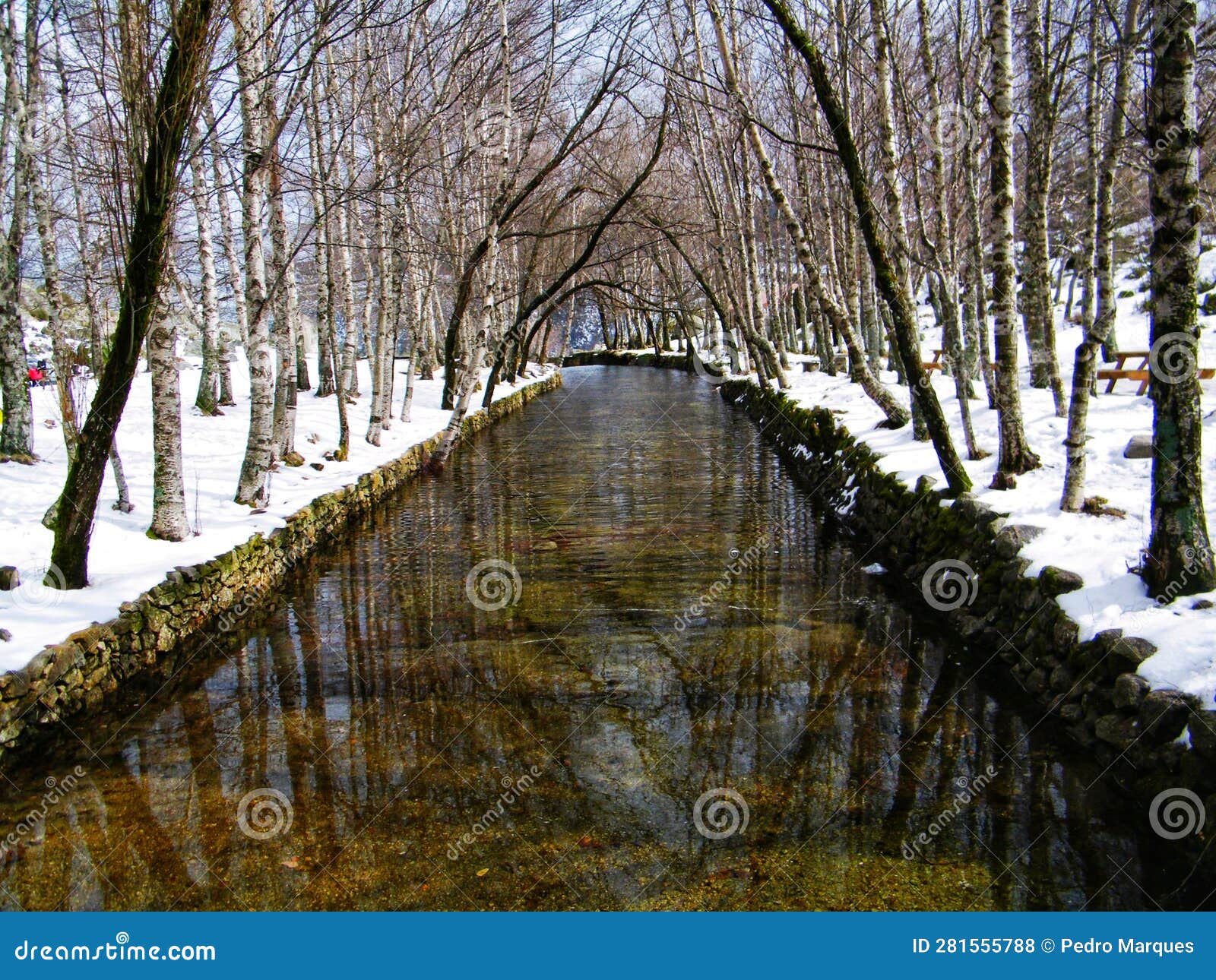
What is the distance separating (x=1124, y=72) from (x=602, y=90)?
7.19m

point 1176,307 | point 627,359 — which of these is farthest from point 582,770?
point 627,359

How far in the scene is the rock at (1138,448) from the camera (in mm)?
7734

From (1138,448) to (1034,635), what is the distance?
304 cm

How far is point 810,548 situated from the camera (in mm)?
9836

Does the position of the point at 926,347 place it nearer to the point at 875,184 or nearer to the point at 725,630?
the point at 875,184

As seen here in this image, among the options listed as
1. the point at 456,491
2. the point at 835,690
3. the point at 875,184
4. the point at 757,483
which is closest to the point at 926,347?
the point at 875,184

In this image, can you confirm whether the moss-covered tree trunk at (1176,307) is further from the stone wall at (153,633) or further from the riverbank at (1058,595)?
the stone wall at (153,633)

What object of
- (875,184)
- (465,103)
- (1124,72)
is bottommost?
(1124,72)

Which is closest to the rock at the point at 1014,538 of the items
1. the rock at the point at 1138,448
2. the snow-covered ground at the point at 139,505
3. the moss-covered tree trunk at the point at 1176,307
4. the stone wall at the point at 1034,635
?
the stone wall at the point at 1034,635

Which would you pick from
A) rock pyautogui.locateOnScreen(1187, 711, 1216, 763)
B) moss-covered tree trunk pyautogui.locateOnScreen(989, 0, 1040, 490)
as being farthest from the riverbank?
moss-covered tree trunk pyautogui.locateOnScreen(989, 0, 1040, 490)

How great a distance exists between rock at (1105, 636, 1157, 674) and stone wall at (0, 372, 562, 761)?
6.77 meters

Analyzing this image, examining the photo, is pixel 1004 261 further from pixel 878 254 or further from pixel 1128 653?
pixel 1128 653

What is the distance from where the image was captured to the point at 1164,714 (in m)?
4.34

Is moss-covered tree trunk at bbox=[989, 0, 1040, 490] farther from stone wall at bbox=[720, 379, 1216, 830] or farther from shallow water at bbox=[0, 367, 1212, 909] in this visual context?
shallow water at bbox=[0, 367, 1212, 909]
